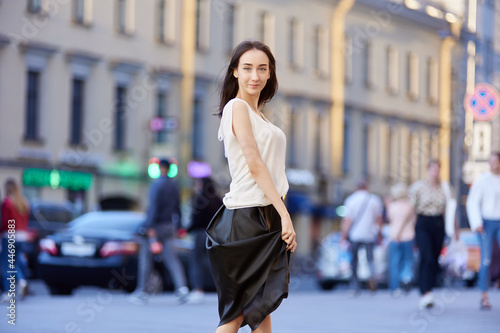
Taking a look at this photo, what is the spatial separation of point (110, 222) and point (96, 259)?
992mm

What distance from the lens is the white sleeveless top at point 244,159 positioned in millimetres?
5656

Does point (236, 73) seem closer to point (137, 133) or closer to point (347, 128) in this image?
point (137, 133)

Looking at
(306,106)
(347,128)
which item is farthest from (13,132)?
(347,128)

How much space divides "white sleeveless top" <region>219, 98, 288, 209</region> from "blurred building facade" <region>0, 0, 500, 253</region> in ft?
79.5

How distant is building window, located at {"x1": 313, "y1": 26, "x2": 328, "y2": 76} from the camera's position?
4638 centimetres

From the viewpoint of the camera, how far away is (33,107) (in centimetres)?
3253

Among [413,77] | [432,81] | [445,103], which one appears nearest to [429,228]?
[413,77]

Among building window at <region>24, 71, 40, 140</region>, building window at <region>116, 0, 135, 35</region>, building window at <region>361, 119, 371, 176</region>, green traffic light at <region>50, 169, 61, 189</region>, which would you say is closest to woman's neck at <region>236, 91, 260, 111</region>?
building window at <region>24, 71, 40, 140</region>

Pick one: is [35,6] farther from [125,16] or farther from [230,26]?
[230,26]

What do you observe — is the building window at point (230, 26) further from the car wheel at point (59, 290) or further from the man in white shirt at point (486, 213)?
the man in white shirt at point (486, 213)

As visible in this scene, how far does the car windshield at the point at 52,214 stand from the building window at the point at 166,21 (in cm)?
1304

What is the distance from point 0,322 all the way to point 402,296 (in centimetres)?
890

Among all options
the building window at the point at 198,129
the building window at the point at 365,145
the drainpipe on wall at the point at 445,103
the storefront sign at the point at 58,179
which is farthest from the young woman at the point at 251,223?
the drainpipe on wall at the point at 445,103

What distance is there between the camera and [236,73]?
586 centimetres
